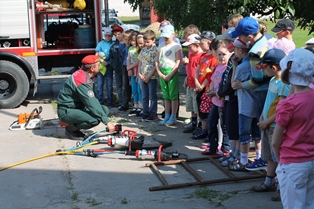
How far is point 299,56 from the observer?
13.3 feet

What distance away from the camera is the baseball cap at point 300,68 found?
13.1ft

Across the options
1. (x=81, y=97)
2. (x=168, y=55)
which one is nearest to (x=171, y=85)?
(x=168, y=55)

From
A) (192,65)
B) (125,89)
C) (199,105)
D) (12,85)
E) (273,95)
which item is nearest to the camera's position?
(273,95)

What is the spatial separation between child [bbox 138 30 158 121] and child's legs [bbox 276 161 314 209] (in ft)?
18.2

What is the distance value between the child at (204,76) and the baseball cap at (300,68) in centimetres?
366

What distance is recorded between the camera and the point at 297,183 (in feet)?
13.3

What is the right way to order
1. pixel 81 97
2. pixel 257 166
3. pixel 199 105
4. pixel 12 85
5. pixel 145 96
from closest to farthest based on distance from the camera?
pixel 257 166, pixel 199 105, pixel 81 97, pixel 145 96, pixel 12 85

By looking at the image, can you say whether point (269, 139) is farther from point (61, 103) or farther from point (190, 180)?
point (61, 103)

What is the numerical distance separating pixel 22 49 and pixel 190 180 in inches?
250

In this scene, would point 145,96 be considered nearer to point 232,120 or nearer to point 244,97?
point 232,120

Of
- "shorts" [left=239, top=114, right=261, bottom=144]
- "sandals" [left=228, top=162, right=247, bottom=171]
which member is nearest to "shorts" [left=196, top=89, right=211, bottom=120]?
"sandals" [left=228, top=162, right=247, bottom=171]

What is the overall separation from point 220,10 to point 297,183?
6.41 metres

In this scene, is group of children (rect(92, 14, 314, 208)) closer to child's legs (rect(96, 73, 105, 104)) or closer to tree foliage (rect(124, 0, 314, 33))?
child's legs (rect(96, 73, 105, 104))

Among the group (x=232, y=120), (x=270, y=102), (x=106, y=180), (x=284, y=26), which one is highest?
(x=284, y=26)
